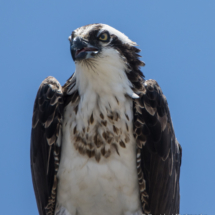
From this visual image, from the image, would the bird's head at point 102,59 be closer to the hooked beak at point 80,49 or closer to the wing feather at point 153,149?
the hooked beak at point 80,49

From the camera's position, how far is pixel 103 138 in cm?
463

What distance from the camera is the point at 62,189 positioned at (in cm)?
486

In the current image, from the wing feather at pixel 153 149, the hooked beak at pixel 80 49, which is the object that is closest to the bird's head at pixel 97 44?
the hooked beak at pixel 80 49

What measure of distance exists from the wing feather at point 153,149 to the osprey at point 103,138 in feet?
0.05

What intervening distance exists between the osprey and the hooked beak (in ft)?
0.08

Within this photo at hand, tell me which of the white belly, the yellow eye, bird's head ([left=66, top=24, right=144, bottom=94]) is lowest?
the white belly

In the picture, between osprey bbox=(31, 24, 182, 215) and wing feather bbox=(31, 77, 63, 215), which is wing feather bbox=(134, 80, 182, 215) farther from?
wing feather bbox=(31, 77, 63, 215)

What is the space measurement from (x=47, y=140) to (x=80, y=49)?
1.47 m

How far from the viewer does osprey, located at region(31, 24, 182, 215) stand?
4.65 metres

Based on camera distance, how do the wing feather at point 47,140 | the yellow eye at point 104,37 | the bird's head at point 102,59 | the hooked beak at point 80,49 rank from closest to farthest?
the hooked beak at point 80,49, the bird's head at point 102,59, the yellow eye at point 104,37, the wing feather at point 47,140

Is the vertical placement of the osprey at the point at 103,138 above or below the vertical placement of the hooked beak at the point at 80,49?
below

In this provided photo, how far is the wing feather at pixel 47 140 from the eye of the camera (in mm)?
4820

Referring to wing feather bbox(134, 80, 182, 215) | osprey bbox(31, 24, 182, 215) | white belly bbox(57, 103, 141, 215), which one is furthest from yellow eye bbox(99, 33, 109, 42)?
white belly bbox(57, 103, 141, 215)

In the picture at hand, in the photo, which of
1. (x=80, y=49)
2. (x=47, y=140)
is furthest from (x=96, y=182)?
(x=80, y=49)
